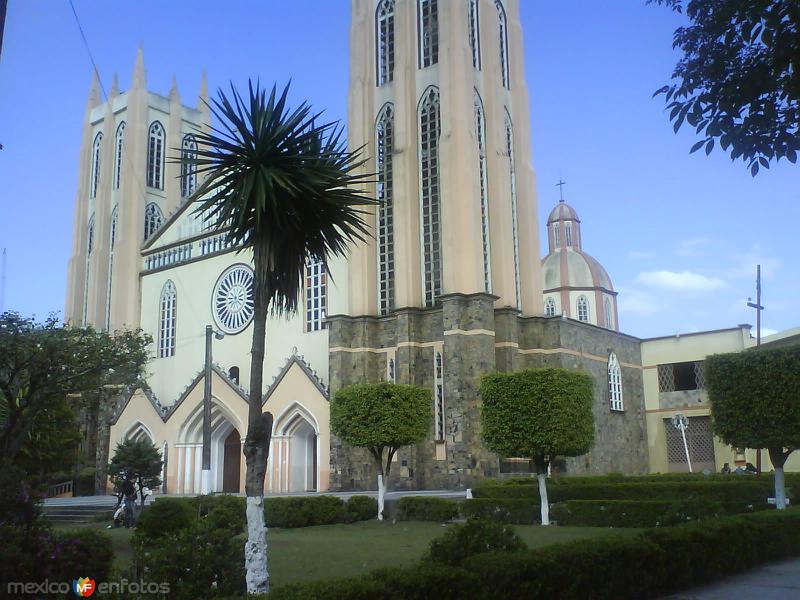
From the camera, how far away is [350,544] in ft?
57.3

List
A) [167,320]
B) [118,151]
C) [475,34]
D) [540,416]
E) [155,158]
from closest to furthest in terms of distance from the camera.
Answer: [540,416], [475,34], [167,320], [118,151], [155,158]

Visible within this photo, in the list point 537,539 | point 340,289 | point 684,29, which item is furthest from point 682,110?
point 340,289

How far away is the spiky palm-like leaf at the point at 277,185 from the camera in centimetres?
1111

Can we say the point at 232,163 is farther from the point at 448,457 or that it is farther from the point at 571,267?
the point at 571,267

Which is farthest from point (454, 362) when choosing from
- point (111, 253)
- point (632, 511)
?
point (111, 253)

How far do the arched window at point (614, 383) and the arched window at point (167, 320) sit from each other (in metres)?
23.9

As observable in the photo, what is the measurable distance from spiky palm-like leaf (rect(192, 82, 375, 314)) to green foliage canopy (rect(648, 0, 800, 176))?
14.6ft

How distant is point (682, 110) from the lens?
904cm

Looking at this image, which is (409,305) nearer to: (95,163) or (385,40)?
(385,40)

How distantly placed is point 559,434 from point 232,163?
13041mm

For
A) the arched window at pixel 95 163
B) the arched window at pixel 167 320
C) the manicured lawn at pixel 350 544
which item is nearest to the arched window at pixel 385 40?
the arched window at pixel 167 320

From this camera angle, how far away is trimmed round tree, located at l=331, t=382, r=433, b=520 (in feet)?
80.8

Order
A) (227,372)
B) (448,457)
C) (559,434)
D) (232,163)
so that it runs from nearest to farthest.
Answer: (232,163) < (559,434) < (448,457) < (227,372)

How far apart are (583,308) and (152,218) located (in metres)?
33.1
